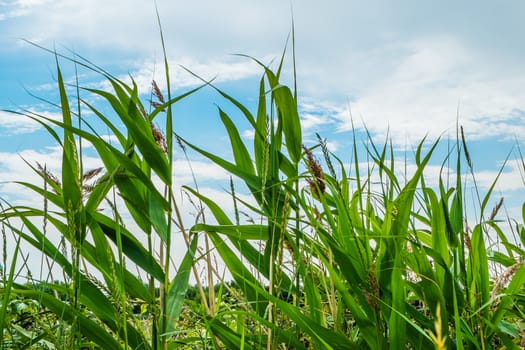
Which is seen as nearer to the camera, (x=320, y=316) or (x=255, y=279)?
(x=320, y=316)

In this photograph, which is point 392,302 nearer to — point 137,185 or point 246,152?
point 246,152

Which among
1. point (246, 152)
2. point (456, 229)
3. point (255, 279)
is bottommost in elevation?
point (255, 279)

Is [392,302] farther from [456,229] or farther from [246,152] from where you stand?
[246,152]

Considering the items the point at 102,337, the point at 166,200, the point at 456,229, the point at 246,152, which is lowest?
the point at 102,337

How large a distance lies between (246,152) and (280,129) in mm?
146

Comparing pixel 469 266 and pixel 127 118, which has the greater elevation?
pixel 127 118

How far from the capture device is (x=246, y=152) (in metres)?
1.88

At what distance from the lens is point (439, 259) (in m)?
1.59

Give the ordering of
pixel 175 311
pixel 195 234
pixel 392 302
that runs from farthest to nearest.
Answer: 1. pixel 195 234
2. pixel 175 311
3. pixel 392 302

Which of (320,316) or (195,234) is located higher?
(195,234)

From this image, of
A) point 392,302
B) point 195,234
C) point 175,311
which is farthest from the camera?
point 195,234

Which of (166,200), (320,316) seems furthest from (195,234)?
(320,316)

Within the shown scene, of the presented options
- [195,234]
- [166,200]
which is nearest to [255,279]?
[195,234]

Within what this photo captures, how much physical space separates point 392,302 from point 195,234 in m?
0.59
